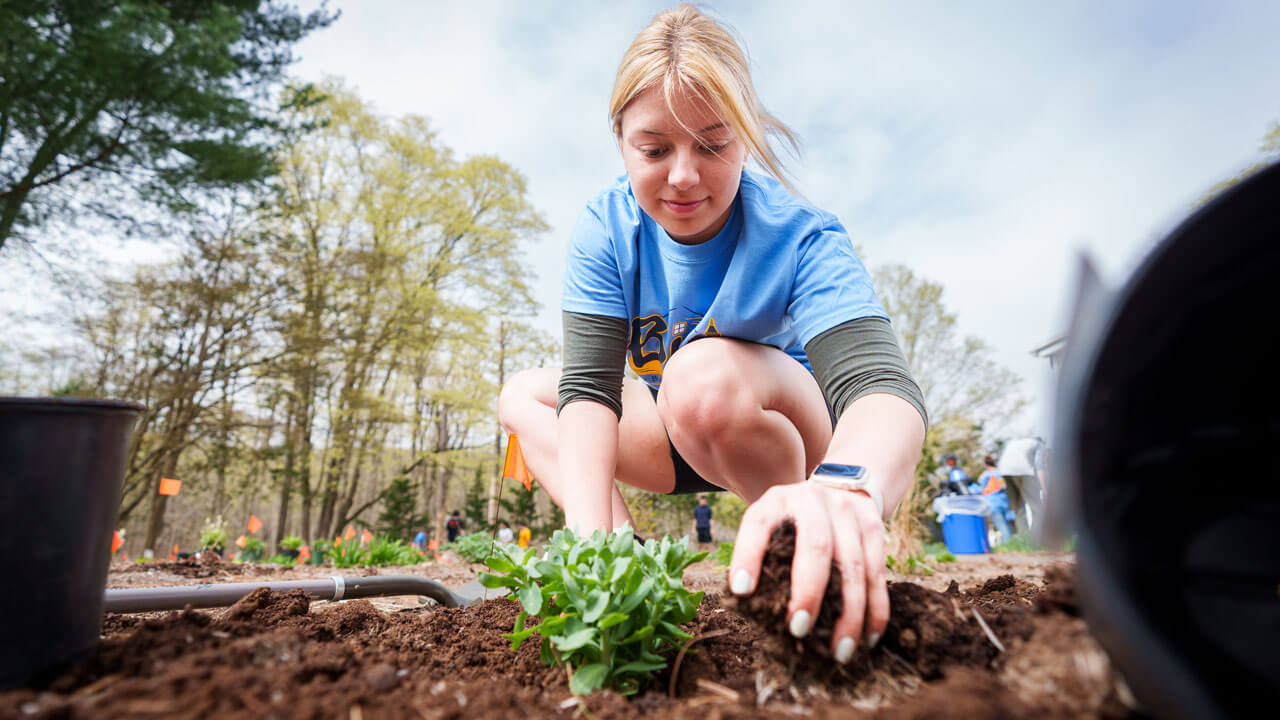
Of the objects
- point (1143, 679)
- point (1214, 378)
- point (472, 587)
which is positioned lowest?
point (472, 587)

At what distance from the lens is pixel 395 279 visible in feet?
48.2

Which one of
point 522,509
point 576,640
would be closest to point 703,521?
point 522,509

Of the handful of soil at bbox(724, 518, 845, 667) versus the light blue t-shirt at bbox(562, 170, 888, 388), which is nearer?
the handful of soil at bbox(724, 518, 845, 667)

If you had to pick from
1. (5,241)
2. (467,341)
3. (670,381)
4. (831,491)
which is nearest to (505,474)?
(670,381)

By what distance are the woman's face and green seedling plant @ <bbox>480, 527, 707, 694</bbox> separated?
3.21 feet

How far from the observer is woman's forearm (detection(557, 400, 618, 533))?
5.44 feet

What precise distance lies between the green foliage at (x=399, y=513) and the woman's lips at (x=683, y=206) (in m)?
15.8

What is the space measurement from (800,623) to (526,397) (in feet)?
6.35

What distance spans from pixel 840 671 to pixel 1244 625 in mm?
465

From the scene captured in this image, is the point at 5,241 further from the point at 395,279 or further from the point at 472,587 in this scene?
the point at 472,587

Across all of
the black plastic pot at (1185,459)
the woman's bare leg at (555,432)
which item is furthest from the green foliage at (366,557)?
the black plastic pot at (1185,459)

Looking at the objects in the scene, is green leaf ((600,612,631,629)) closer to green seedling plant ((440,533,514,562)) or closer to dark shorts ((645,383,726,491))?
dark shorts ((645,383,726,491))

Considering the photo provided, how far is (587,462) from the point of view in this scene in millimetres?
1775

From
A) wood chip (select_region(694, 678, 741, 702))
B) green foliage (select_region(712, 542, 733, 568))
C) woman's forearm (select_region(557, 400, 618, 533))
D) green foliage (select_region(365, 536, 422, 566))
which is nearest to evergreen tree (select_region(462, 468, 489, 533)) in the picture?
green foliage (select_region(365, 536, 422, 566))
